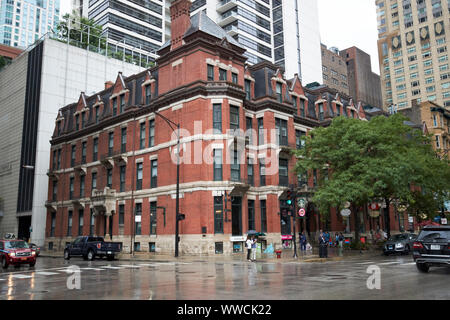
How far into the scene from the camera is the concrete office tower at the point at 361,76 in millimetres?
118875

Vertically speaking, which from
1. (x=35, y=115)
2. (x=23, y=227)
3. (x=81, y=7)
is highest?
(x=81, y=7)

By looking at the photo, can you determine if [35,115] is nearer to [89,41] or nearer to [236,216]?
[89,41]

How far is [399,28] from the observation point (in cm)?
10981

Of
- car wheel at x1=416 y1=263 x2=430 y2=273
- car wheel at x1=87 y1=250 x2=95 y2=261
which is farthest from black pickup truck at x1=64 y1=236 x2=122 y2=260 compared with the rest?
car wheel at x1=416 y1=263 x2=430 y2=273

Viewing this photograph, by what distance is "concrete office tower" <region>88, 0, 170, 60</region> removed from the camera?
78.4 m

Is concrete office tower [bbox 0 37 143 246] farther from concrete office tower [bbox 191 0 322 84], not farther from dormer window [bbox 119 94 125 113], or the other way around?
concrete office tower [bbox 191 0 322 84]

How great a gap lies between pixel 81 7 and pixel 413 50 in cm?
8803

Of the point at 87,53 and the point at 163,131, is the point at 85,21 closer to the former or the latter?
the point at 87,53

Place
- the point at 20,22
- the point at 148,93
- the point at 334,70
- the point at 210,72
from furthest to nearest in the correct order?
the point at 20,22 < the point at 334,70 < the point at 148,93 < the point at 210,72

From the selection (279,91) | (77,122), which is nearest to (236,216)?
(279,91)

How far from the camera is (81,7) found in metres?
90.2

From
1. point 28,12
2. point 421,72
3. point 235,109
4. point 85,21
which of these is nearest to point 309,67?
point 421,72

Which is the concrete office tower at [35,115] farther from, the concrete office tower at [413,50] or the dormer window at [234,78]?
the concrete office tower at [413,50]

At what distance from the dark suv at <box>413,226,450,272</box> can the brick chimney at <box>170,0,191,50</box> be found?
2676 centimetres
